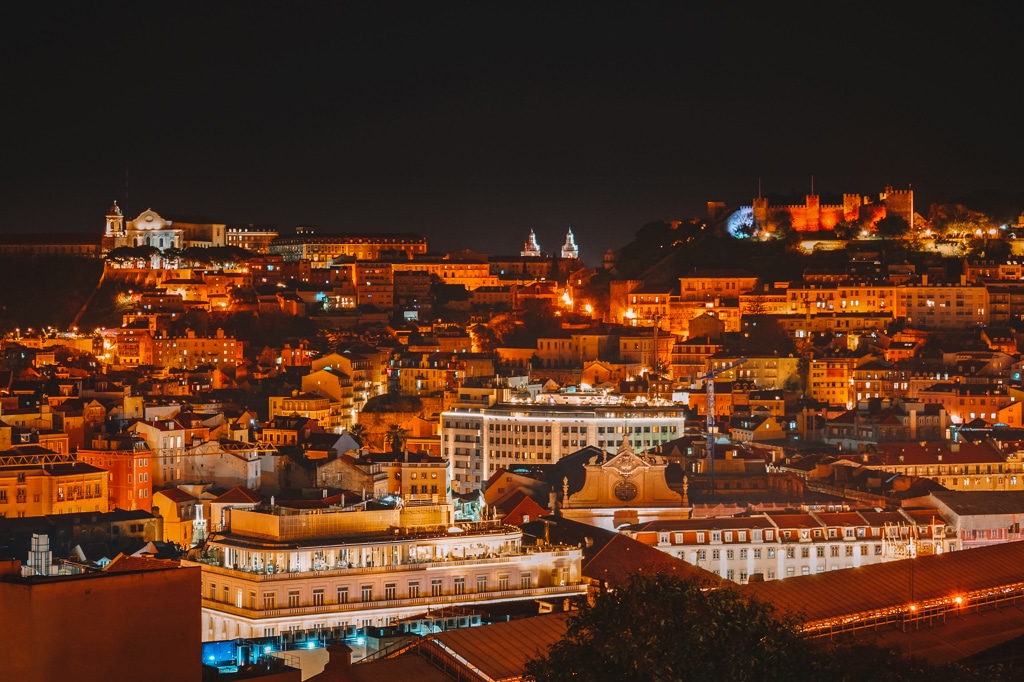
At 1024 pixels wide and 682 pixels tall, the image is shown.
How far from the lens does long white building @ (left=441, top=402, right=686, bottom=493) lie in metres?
50.6

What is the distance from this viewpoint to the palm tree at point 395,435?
56.9 m

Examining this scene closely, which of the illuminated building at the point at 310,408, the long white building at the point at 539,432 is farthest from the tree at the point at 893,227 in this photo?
the long white building at the point at 539,432

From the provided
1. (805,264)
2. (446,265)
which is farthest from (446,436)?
(446,265)

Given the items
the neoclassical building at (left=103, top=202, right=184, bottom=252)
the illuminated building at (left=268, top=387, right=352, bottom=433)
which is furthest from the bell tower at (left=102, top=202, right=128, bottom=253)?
the illuminated building at (left=268, top=387, right=352, bottom=433)

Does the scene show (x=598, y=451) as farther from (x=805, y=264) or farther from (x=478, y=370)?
(x=805, y=264)

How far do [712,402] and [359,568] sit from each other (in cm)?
2887

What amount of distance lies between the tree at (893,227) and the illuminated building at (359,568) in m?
53.4

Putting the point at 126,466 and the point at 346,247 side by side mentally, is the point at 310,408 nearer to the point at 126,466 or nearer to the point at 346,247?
the point at 126,466

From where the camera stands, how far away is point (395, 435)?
58094 millimetres

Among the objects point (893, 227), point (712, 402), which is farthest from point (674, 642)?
point (893, 227)

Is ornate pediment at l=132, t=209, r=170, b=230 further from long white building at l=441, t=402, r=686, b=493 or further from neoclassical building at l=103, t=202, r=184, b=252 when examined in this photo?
long white building at l=441, t=402, r=686, b=493

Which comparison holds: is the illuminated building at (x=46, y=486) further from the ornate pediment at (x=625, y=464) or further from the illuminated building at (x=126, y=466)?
the ornate pediment at (x=625, y=464)

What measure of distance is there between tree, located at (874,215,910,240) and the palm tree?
2935 centimetres

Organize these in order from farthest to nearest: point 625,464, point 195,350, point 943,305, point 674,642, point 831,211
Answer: point 831,211, point 943,305, point 195,350, point 625,464, point 674,642
